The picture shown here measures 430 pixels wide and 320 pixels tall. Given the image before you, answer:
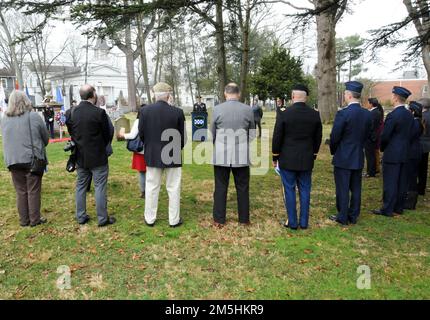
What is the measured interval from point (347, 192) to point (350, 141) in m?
0.78

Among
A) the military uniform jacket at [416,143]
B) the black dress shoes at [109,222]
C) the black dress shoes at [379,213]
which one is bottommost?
the black dress shoes at [379,213]

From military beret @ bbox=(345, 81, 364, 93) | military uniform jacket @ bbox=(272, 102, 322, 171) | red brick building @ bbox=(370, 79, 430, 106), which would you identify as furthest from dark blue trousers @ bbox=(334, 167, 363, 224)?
red brick building @ bbox=(370, 79, 430, 106)

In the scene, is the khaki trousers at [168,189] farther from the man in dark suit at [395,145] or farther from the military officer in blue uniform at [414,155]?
the military officer in blue uniform at [414,155]

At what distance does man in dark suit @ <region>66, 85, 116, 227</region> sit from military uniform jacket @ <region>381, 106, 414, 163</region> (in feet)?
14.5

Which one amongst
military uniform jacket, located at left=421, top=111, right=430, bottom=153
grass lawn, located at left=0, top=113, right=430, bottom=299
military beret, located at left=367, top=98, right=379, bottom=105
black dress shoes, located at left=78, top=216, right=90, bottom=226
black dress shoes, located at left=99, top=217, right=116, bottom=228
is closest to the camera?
grass lawn, located at left=0, top=113, right=430, bottom=299

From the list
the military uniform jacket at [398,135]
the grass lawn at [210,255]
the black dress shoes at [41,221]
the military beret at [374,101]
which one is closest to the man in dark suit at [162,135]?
the grass lawn at [210,255]

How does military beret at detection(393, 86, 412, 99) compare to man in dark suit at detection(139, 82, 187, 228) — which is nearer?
man in dark suit at detection(139, 82, 187, 228)

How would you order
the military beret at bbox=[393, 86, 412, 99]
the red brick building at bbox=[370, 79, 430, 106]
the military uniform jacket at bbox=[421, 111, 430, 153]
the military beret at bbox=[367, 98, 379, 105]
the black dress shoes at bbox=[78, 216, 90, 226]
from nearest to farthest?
1. the black dress shoes at bbox=[78, 216, 90, 226]
2. the military beret at bbox=[393, 86, 412, 99]
3. the military uniform jacket at bbox=[421, 111, 430, 153]
4. the military beret at bbox=[367, 98, 379, 105]
5. the red brick building at bbox=[370, 79, 430, 106]

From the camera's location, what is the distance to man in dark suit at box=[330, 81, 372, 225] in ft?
17.7

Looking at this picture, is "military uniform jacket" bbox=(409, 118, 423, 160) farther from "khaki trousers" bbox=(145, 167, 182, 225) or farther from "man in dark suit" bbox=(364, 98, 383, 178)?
"khaki trousers" bbox=(145, 167, 182, 225)

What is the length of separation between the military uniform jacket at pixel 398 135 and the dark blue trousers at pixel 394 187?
0.50 feet

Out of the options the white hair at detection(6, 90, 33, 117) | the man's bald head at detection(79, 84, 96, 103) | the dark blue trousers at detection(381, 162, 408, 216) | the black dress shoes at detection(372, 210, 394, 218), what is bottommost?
the black dress shoes at detection(372, 210, 394, 218)

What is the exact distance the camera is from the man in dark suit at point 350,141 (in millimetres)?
5383

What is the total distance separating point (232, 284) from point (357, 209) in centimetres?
279
